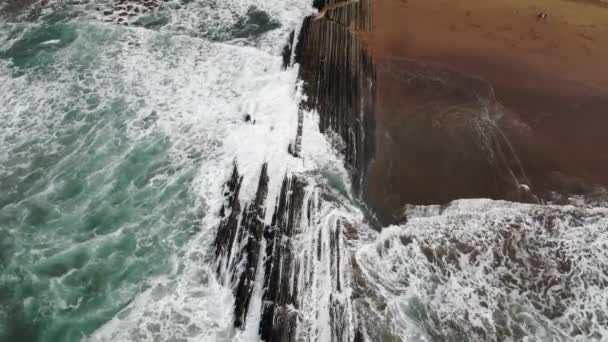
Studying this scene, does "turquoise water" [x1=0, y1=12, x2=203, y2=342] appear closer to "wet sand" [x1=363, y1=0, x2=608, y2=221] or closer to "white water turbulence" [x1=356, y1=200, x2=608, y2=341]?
"white water turbulence" [x1=356, y1=200, x2=608, y2=341]

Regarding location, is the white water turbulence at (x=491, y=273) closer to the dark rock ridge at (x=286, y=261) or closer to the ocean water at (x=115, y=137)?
the dark rock ridge at (x=286, y=261)

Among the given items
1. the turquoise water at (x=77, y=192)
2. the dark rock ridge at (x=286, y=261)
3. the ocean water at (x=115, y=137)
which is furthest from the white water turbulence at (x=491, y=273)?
the turquoise water at (x=77, y=192)

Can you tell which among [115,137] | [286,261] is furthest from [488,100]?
[115,137]

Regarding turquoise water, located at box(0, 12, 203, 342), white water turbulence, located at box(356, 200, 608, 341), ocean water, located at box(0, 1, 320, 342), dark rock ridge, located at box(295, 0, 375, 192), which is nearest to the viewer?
white water turbulence, located at box(356, 200, 608, 341)

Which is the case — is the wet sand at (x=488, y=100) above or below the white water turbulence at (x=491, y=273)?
above

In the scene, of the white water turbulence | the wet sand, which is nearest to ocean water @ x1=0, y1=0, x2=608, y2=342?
the white water turbulence

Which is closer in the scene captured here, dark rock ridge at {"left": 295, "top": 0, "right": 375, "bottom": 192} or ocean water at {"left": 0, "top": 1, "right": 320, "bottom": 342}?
ocean water at {"left": 0, "top": 1, "right": 320, "bottom": 342}
